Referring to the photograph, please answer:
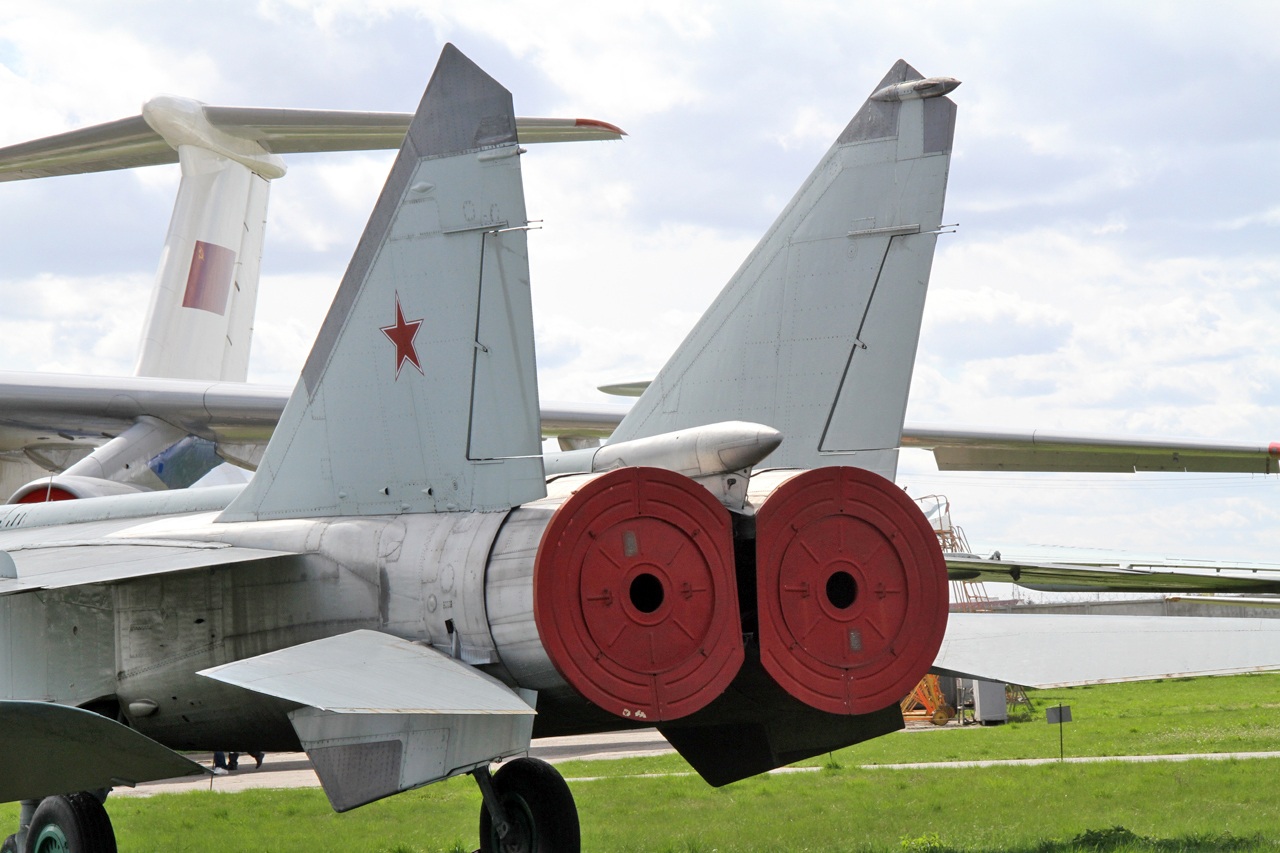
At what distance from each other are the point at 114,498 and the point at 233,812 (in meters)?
4.47

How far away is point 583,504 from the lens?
189 inches

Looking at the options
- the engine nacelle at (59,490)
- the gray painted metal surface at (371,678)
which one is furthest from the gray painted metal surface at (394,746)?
the engine nacelle at (59,490)

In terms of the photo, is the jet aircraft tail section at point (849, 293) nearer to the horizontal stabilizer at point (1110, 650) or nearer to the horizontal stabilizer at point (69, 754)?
the horizontal stabilizer at point (1110, 650)

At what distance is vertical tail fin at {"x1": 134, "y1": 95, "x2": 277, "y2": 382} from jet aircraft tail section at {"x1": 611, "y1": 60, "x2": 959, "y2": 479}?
31.0ft

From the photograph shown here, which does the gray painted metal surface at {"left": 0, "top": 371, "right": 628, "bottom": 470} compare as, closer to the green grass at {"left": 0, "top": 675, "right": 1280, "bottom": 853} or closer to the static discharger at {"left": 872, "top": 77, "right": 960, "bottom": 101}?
the green grass at {"left": 0, "top": 675, "right": 1280, "bottom": 853}

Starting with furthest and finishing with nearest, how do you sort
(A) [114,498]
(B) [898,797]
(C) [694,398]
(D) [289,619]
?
1. (B) [898,797]
2. (A) [114,498]
3. (C) [694,398]
4. (D) [289,619]

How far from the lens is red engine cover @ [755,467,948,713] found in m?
4.98

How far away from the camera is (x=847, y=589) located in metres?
5.15

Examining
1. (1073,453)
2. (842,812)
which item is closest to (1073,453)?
(1073,453)

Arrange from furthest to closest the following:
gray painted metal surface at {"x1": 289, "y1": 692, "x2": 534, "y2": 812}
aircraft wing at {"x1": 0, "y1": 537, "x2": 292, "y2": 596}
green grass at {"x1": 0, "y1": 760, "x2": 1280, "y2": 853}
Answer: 1. green grass at {"x1": 0, "y1": 760, "x2": 1280, "y2": 853}
2. aircraft wing at {"x1": 0, "y1": 537, "x2": 292, "y2": 596}
3. gray painted metal surface at {"x1": 289, "y1": 692, "x2": 534, "y2": 812}

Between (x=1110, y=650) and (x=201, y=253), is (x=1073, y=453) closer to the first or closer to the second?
(x=1110, y=650)

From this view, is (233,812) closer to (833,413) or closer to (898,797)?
(898,797)

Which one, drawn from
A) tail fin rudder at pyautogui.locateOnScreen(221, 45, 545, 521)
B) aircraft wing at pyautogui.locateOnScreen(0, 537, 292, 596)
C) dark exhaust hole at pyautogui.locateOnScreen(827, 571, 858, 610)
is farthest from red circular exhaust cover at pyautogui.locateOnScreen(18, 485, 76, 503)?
dark exhaust hole at pyautogui.locateOnScreen(827, 571, 858, 610)

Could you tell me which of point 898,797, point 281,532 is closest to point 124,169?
point 281,532
